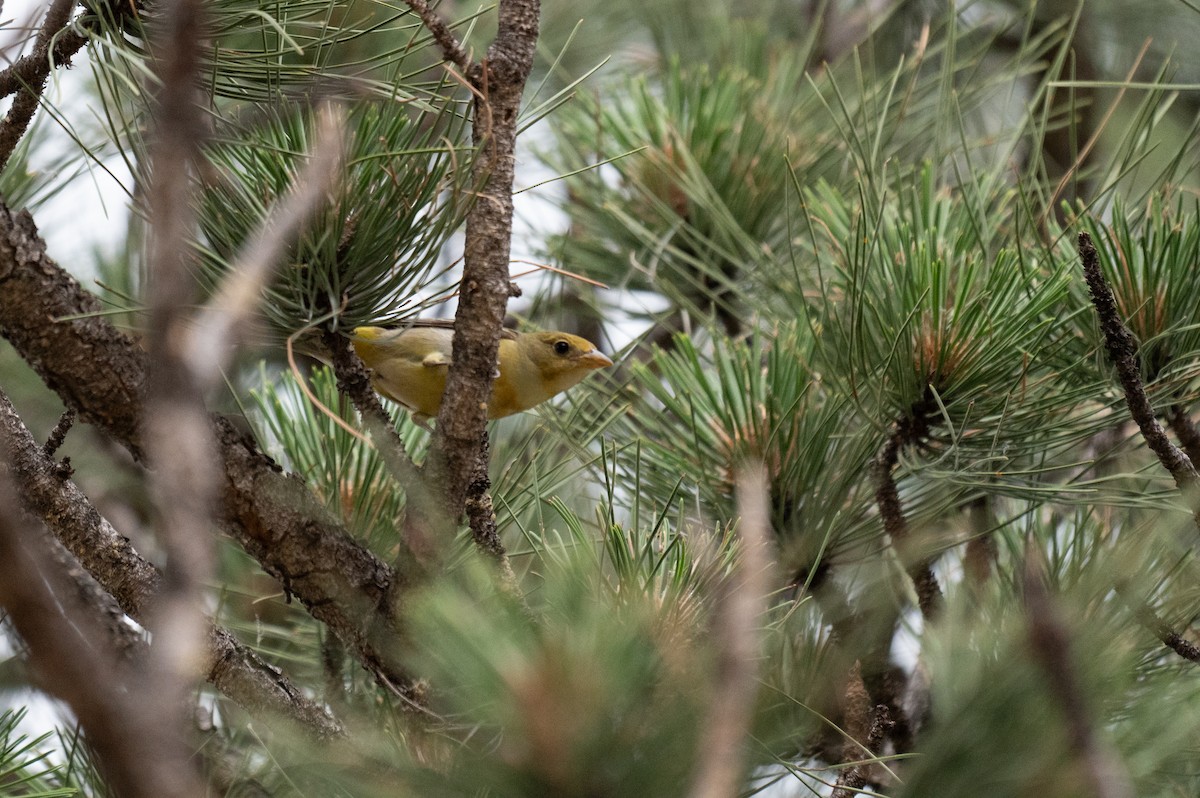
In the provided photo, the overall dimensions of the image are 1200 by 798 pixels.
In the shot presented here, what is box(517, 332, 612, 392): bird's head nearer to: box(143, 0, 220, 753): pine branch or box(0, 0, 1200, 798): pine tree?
box(0, 0, 1200, 798): pine tree

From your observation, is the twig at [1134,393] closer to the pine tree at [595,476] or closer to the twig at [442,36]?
the pine tree at [595,476]

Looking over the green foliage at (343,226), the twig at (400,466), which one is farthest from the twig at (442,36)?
the twig at (400,466)

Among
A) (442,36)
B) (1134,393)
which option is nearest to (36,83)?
(442,36)

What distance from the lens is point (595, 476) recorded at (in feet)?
6.22

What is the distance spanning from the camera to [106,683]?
49cm

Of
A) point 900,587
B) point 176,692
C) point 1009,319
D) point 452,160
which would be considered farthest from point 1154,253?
point 176,692

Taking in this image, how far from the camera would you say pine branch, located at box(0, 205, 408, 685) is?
1405 millimetres

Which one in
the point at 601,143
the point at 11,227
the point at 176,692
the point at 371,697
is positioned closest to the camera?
the point at 176,692

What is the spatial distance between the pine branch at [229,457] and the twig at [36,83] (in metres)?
0.15

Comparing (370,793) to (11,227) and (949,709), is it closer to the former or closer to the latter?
(949,709)

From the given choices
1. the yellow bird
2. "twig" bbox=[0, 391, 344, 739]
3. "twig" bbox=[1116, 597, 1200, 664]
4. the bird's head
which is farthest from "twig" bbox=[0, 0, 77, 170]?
"twig" bbox=[1116, 597, 1200, 664]

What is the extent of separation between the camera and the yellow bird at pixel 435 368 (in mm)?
2059

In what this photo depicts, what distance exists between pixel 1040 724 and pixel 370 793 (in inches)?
18.3

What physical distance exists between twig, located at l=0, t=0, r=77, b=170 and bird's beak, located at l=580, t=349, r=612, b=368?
1.12m
